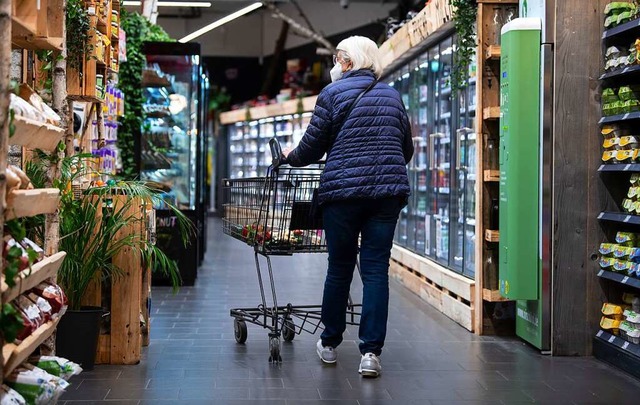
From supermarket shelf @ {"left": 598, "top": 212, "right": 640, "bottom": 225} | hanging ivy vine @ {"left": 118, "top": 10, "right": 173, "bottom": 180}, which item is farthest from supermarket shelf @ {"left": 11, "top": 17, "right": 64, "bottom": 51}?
hanging ivy vine @ {"left": 118, "top": 10, "right": 173, "bottom": 180}

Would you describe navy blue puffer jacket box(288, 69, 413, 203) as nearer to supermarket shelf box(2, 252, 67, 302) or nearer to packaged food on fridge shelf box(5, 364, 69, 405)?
supermarket shelf box(2, 252, 67, 302)

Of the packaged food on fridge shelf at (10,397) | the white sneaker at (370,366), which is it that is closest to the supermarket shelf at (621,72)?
the white sneaker at (370,366)

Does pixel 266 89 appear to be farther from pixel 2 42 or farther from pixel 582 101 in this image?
pixel 2 42

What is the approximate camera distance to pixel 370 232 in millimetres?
4727

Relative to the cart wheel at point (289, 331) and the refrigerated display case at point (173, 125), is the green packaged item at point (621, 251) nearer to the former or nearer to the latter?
the cart wheel at point (289, 331)

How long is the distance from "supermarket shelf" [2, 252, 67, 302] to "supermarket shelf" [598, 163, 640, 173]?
2793mm

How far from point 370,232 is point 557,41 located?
1554 mm

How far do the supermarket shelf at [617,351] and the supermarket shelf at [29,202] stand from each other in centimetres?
289

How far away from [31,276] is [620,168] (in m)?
3.13

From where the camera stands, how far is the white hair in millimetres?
4848

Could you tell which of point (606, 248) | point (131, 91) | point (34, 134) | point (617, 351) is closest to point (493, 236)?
point (606, 248)

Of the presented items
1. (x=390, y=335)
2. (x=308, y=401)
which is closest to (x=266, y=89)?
(x=390, y=335)

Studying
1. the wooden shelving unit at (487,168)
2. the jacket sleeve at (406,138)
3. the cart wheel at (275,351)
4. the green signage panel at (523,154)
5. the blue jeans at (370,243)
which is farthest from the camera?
the wooden shelving unit at (487,168)

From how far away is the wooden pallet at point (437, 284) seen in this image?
6.24m
